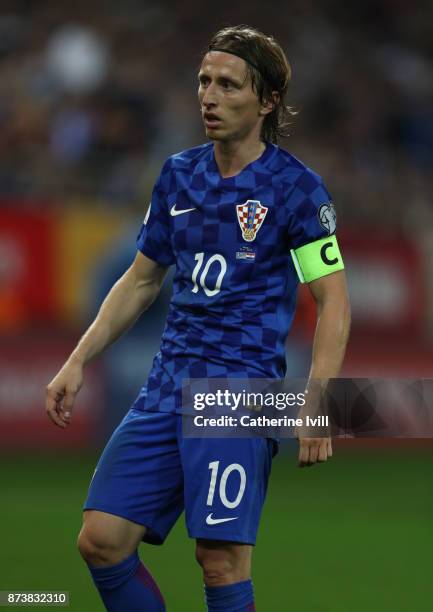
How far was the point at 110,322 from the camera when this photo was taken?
4.42 metres

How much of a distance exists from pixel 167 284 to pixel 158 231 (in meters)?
5.90

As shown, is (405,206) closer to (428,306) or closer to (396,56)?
(428,306)

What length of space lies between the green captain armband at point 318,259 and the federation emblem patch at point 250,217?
157 mm

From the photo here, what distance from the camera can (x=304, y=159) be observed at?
12992 millimetres

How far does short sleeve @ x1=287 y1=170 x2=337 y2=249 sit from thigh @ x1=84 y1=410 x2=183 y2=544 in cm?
69

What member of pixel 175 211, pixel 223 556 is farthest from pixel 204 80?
pixel 223 556

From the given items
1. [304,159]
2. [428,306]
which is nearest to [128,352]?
[428,306]

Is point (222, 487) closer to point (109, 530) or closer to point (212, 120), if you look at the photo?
point (109, 530)

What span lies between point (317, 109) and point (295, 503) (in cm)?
631

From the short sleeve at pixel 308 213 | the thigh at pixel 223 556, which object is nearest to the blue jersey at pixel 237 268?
the short sleeve at pixel 308 213

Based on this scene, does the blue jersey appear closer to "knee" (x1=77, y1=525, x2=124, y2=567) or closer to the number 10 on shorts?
the number 10 on shorts

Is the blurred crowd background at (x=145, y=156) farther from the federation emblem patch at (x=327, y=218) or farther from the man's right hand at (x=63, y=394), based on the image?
the federation emblem patch at (x=327, y=218)

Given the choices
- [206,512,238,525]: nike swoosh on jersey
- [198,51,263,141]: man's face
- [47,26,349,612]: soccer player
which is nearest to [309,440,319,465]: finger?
[47,26,349,612]: soccer player

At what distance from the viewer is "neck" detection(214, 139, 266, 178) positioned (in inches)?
165
